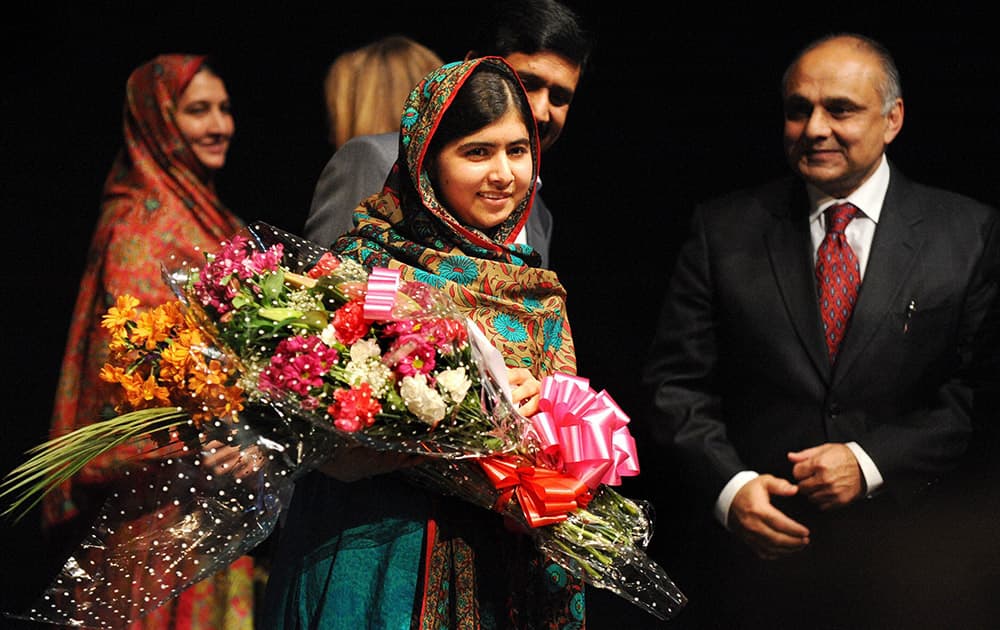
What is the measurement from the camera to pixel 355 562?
218 centimetres

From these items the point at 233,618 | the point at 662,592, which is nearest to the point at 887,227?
the point at 662,592

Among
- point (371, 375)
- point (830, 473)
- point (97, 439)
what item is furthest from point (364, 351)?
point (830, 473)

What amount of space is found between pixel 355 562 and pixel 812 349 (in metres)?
1.24

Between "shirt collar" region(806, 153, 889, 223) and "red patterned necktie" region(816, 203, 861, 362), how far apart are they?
0.06 ft

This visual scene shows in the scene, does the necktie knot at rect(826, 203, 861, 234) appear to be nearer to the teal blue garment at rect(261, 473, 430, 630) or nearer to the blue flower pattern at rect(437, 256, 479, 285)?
the blue flower pattern at rect(437, 256, 479, 285)

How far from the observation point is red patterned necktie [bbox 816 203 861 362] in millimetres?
2930

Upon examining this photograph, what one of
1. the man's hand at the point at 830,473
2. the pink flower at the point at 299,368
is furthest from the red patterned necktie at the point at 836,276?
the pink flower at the point at 299,368

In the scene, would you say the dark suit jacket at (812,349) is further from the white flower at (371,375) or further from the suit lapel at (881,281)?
the white flower at (371,375)

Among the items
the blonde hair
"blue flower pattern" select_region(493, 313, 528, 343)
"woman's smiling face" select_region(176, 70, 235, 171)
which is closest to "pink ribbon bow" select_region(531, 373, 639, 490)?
"blue flower pattern" select_region(493, 313, 528, 343)

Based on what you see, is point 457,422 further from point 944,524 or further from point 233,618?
point 233,618

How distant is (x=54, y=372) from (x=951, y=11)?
2.72 m

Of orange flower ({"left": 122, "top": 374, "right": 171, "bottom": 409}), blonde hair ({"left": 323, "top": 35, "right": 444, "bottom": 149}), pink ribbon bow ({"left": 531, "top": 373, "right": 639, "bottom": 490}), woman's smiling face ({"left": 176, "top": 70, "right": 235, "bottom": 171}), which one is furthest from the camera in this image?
woman's smiling face ({"left": 176, "top": 70, "right": 235, "bottom": 171})

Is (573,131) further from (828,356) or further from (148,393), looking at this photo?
(148,393)

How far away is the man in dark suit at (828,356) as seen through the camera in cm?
289
